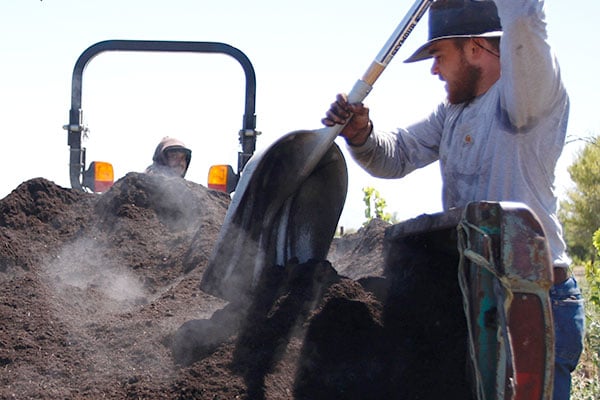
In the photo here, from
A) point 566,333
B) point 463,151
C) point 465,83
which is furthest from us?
point 465,83

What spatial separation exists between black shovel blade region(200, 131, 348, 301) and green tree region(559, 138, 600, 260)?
2172cm

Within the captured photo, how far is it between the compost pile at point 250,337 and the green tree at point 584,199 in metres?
21.9

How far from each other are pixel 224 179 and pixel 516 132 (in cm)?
279

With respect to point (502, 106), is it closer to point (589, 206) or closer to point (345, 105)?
point (345, 105)

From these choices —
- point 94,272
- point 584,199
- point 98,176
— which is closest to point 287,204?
point 94,272

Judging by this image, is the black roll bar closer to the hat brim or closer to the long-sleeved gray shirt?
the hat brim

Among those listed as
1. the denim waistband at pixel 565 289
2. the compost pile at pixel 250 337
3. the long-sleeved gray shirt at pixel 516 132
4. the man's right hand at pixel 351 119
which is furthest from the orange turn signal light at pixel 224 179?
the denim waistband at pixel 565 289

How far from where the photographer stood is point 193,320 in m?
2.96

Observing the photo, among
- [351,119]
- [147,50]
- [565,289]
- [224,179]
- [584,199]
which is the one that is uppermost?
[584,199]

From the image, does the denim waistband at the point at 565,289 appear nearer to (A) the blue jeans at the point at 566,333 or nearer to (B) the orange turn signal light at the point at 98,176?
(A) the blue jeans at the point at 566,333

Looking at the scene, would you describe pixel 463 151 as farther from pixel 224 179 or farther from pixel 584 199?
pixel 584 199

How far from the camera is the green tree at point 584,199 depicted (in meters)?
24.4

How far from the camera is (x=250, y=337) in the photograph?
2.74 meters

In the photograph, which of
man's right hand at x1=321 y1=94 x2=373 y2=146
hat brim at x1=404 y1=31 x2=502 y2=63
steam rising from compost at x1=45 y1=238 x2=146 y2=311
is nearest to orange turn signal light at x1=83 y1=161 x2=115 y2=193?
steam rising from compost at x1=45 y1=238 x2=146 y2=311
